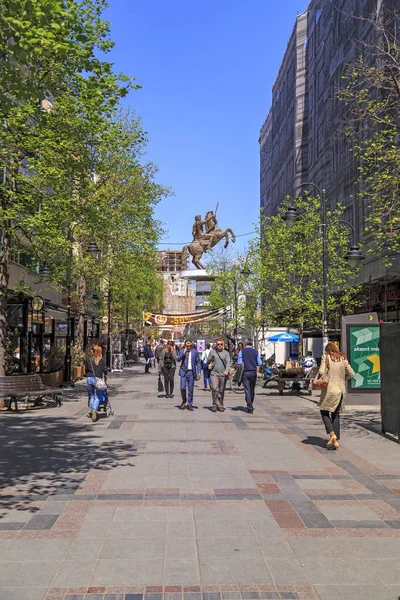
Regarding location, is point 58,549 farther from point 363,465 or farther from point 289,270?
point 289,270

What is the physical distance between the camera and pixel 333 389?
33.1 feet

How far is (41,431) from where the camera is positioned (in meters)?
12.0

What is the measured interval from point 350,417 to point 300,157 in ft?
126

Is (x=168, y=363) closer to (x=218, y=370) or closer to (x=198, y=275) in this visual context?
(x=218, y=370)

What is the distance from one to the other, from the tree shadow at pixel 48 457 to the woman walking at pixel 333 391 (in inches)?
129

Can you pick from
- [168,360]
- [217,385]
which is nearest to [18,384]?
[217,385]

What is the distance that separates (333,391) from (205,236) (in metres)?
53.7

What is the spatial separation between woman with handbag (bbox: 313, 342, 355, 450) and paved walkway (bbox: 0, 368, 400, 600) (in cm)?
39

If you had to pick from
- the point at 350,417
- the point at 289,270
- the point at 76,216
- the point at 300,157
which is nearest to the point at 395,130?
the point at 350,417

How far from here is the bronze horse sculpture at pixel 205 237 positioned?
62875 millimetres

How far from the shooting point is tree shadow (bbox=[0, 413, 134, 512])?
282 inches

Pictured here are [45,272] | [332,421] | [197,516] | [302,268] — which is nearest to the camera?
[197,516]

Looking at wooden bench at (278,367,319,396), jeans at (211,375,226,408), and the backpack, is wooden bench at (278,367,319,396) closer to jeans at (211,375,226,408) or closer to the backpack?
the backpack

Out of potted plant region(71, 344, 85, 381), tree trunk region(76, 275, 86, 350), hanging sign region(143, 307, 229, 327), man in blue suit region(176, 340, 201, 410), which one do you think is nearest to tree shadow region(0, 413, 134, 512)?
man in blue suit region(176, 340, 201, 410)
